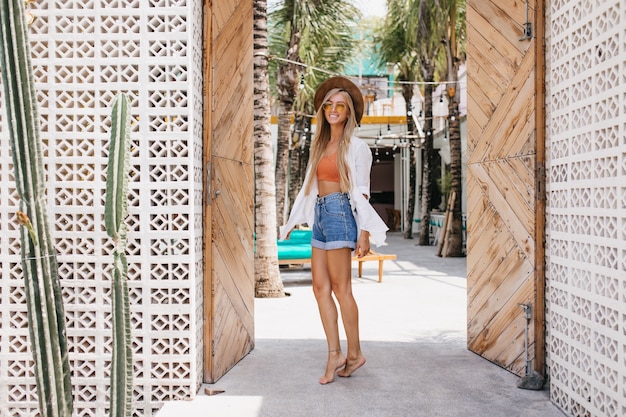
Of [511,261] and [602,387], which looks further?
[511,261]

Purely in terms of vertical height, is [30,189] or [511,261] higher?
[30,189]

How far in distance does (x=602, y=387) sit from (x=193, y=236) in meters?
2.42

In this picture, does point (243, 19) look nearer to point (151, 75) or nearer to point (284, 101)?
point (151, 75)

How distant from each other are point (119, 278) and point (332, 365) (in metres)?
2.10

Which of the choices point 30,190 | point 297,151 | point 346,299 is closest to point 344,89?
point 346,299

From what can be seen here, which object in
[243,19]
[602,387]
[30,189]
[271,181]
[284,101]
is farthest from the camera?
[284,101]

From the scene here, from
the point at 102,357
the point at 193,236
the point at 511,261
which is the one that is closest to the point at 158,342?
the point at 102,357

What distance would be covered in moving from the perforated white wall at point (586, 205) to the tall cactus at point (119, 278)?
2.26 metres

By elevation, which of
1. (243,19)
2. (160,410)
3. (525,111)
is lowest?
(160,410)

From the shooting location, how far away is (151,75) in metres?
3.81

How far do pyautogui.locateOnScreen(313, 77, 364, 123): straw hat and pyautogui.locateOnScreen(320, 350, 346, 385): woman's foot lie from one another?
1683mm

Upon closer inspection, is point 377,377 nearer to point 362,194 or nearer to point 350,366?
point 350,366

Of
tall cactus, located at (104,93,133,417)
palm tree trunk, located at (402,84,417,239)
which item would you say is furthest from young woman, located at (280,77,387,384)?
palm tree trunk, located at (402,84,417,239)

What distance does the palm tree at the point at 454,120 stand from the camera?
14.5 meters
